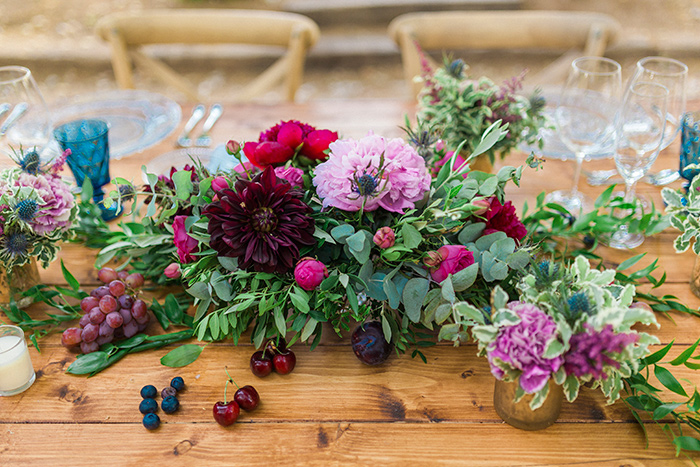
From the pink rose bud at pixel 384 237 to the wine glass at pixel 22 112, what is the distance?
0.77m

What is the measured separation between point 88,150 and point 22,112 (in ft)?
0.77

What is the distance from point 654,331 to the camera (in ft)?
2.67

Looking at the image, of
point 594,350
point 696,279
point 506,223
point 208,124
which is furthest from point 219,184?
point 696,279

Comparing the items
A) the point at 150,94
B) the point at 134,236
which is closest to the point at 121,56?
the point at 150,94

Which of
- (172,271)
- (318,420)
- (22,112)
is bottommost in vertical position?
(318,420)

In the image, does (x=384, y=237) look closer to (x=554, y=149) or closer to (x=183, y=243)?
(x=183, y=243)

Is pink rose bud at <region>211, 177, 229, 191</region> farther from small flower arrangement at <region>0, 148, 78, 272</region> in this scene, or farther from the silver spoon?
the silver spoon

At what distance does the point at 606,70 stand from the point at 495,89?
0.21m

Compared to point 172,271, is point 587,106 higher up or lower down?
higher up

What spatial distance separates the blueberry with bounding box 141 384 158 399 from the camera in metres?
0.70

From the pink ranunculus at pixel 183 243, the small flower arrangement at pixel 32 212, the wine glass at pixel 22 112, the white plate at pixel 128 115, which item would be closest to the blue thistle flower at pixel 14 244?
the small flower arrangement at pixel 32 212

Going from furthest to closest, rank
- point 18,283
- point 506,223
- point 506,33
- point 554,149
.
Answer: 1. point 506,33
2. point 554,149
3. point 18,283
4. point 506,223

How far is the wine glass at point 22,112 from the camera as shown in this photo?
110 cm

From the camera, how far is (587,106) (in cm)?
103
